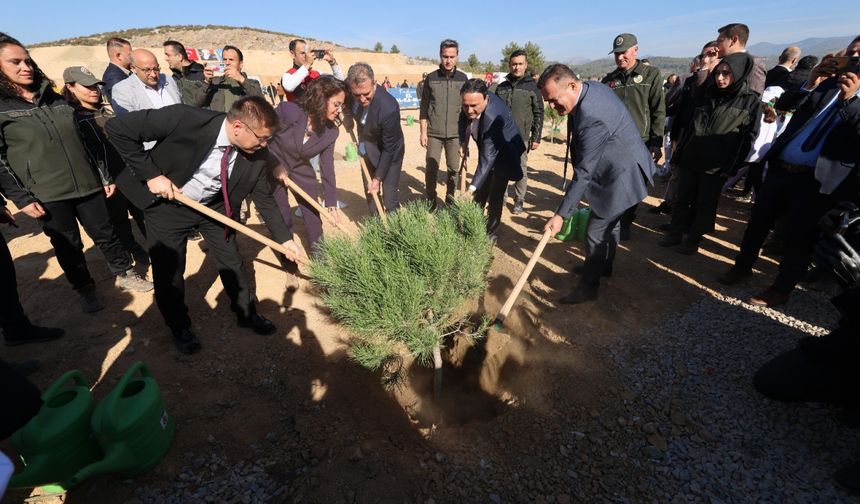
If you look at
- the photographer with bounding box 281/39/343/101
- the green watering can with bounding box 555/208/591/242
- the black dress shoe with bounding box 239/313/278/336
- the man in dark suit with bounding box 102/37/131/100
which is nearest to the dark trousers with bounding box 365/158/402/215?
the photographer with bounding box 281/39/343/101

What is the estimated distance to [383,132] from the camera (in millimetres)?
3967

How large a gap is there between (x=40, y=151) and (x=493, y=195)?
399 cm

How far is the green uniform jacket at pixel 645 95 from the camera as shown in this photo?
13.9 ft

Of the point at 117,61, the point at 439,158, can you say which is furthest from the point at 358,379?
the point at 117,61

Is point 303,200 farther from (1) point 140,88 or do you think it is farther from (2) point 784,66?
(2) point 784,66

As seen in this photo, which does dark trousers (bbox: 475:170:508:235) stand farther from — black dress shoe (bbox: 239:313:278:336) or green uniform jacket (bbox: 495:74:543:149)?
black dress shoe (bbox: 239:313:278:336)

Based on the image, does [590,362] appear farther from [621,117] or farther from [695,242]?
[695,242]

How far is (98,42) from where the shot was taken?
42.4 metres

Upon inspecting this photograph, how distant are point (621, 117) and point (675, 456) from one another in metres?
2.36

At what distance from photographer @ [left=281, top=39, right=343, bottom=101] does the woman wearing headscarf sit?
12.6ft

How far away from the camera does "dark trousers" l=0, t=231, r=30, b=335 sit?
2.81 m

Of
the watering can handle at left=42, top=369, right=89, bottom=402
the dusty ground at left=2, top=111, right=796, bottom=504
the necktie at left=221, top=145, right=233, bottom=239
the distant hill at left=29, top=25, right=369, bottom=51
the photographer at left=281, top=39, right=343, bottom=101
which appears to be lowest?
the dusty ground at left=2, top=111, right=796, bottom=504

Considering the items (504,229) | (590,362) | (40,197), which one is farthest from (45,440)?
(504,229)

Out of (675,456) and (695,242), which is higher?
(695,242)
